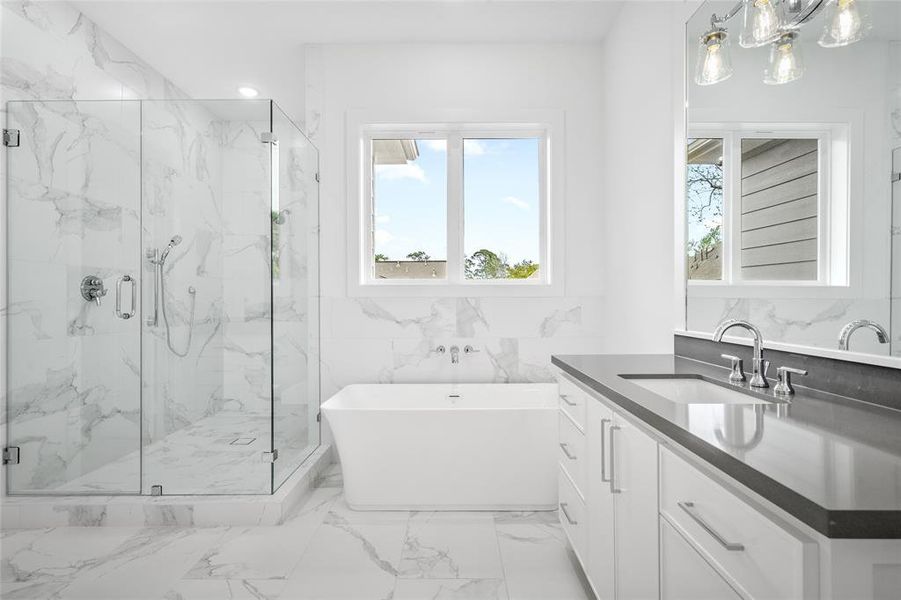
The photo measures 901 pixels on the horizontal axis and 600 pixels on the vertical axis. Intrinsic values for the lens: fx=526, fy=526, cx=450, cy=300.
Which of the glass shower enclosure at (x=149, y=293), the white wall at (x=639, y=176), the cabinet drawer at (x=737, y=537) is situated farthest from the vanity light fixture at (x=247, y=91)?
the cabinet drawer at (x=737, y=537)


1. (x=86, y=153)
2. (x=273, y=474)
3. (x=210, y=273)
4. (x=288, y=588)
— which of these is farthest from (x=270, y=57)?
(x=288, y=588)

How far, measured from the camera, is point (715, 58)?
1973 mm

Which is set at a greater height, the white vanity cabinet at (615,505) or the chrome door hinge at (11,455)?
the white vanity cabinet at (615,505)

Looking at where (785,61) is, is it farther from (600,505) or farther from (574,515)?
(574,515)

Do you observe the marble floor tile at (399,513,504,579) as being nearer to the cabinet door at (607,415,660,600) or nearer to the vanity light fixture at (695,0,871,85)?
the cabinet door at (607,415,660,600)

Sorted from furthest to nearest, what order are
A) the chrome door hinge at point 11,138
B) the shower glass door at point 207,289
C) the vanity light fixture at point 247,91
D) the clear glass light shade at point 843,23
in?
1. the vanity light fixture at point 247,91
2. the shower glass door at point 207,289
3. the chrome door hinge at point 11,138
4. the clear glass light shade at point 843,23

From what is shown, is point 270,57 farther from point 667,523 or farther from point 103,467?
point 667,523

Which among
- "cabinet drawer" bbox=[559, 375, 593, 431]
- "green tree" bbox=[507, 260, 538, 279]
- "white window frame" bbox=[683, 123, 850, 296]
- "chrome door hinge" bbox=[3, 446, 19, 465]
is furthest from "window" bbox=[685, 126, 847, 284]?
"chrome door hinge" bbox=[3, 446, 19, 465]

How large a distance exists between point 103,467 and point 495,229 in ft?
8.85

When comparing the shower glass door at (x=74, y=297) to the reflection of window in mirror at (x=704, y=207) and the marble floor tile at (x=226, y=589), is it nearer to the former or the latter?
the marble floor tile at (x=226, y=589)

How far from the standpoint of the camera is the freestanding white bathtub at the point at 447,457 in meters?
2.64

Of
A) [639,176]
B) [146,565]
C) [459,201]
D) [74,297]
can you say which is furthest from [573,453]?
[74,297]

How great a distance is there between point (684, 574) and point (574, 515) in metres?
0.96

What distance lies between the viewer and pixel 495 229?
3641 millimetres
